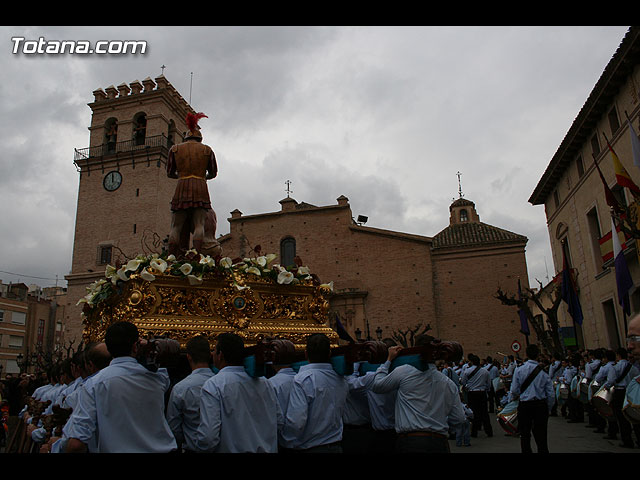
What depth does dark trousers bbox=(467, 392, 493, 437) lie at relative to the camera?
1301 centimetres

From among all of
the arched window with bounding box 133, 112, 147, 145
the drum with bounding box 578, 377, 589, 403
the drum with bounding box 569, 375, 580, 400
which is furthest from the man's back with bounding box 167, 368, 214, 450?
the arched window with bounding box 133, 112, 147, 145

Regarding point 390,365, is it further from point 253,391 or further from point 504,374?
point 504,374

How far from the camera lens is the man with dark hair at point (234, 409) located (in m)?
3.38

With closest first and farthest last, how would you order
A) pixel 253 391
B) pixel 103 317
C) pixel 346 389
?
1. pixel 253 391
2. pixel 346 389
3. pixel 103 317

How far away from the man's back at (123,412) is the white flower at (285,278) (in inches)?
117

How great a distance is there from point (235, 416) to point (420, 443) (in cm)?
188

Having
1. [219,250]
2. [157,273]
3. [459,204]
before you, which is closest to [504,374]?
[219,250]

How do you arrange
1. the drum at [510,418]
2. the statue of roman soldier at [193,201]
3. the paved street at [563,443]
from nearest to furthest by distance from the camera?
the statue of roman soldier at [193,201], the drum at [510,418], the paved street at [563,443]

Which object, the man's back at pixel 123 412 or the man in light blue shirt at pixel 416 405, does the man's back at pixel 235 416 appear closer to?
the man's back at pixel 123 412

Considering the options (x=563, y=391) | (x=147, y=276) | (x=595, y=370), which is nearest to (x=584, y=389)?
(x=595, y=370)

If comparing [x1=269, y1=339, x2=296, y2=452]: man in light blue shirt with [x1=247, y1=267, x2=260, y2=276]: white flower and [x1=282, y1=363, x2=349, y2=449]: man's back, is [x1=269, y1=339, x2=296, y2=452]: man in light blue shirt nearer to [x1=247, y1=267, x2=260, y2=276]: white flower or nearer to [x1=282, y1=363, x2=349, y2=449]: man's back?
[x1=282, y1=363, x2=349, y2=449]: man's back

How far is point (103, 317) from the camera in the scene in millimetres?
5664

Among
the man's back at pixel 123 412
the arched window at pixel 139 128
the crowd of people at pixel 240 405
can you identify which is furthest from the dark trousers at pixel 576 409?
the arched window at pixel 139 128

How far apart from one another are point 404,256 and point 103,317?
29.9m
